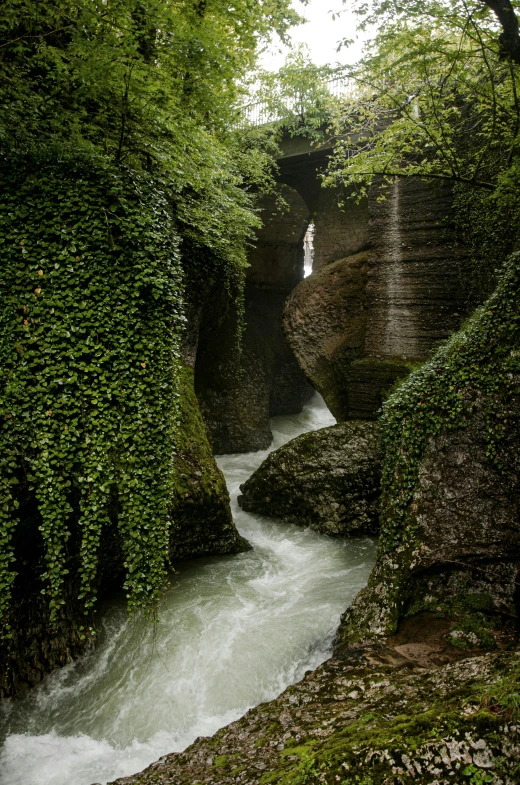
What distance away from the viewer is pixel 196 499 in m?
7.23

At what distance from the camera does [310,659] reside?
555cm

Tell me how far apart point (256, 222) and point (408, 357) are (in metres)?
4.77

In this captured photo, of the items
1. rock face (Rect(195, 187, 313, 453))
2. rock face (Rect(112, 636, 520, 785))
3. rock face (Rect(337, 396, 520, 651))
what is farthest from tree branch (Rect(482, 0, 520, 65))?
rock face (Rect(195, 187, 313, 453))

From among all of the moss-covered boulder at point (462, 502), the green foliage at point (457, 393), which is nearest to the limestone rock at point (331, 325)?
the green foliage at point (457, 393)

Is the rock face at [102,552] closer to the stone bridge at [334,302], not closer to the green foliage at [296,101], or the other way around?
the stone bridge at [334,302]

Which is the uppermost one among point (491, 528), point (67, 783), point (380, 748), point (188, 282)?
point (188, 282)

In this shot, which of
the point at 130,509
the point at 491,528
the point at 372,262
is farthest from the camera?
the point at 372,262

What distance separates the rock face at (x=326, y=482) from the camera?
909 cm

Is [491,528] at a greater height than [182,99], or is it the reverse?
[182,99]

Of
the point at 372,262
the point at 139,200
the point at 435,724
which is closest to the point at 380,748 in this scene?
the point at 435,724

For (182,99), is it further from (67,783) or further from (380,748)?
(67,783)

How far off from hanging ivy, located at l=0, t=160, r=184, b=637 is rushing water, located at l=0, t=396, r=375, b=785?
1062 millimetres

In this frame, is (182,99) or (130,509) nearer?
(130,509)

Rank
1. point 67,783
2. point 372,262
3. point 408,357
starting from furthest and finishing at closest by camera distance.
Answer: point 372,262 < point 408,357 < point 67,783
